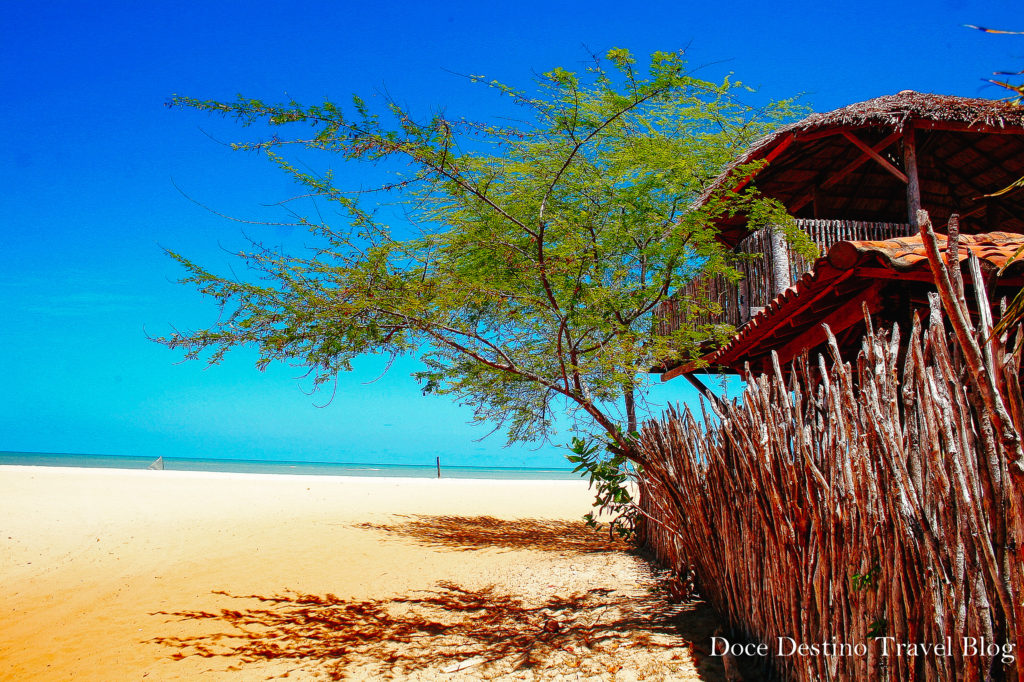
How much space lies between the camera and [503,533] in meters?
9.57

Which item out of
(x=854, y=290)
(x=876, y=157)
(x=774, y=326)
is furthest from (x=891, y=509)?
(x=876, y=157)

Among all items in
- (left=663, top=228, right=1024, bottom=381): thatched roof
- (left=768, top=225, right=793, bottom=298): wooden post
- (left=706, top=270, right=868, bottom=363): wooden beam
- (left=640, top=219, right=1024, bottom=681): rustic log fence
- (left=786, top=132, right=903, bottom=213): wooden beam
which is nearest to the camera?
(left=640, top=219, right=1024, bottom=681): rustic log fence

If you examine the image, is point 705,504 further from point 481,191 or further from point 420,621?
point 481,191

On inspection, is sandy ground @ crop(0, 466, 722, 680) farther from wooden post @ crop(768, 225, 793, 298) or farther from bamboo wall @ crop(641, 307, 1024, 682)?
wooden post @ crop(768, 225, 793, 298)

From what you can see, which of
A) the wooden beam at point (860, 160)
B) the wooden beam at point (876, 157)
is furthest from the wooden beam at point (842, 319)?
the wooden beam at point (860, 160)

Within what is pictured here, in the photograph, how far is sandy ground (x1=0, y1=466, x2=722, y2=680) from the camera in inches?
156

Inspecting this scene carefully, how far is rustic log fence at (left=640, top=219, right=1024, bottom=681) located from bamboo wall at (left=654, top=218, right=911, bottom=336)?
11.7ft

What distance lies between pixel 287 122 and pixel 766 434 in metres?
3.60

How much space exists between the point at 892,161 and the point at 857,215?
55.2 inches

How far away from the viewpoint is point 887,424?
203 cm

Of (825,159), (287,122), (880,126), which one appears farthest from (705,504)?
(825,159)

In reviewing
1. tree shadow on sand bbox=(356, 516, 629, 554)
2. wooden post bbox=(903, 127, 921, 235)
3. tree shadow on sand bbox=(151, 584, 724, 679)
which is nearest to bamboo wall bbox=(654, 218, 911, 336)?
wooden post bbox=(903, 127, 921, 235)

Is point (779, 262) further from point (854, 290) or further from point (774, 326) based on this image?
point (854, 290)

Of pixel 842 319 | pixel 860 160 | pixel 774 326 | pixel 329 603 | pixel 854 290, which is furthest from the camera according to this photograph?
pixel 860 160
